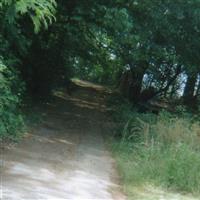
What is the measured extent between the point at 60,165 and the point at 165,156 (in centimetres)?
209

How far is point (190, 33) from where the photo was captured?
57.3ft

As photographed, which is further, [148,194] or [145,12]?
[145,12]

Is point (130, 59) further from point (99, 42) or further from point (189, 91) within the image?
point (189, 91)

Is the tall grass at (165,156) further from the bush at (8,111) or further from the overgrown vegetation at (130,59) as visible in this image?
the bush at (8,111)

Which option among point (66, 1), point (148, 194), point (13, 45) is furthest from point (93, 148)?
point (66, 1)

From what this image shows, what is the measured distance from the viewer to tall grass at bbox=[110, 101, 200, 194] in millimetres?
10181

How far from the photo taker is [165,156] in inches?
429

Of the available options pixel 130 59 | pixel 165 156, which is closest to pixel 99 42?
pixel 130 59

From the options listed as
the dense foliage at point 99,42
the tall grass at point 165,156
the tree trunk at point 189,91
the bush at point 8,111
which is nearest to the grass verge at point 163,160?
the tall grass at point 165,156

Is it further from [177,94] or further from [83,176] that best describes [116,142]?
[177,94]

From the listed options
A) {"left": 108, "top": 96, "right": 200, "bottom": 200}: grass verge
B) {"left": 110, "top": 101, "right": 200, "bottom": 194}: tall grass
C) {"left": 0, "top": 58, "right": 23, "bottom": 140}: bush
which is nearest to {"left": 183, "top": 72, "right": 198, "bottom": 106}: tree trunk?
{"left": 110, "top": 101, "right": 200, "bottom": 194}: tall grass

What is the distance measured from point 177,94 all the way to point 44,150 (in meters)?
15.1

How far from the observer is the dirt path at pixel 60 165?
859cm

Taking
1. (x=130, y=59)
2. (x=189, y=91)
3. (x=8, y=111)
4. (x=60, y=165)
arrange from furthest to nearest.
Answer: (x=189, y=91) < (x=130, y=59) < (x=8, y=111) < (x=60, y=165)
